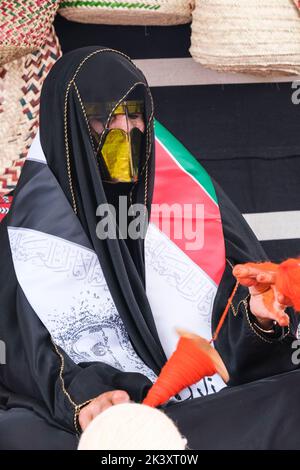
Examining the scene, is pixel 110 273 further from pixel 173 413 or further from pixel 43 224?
pixel 173 413

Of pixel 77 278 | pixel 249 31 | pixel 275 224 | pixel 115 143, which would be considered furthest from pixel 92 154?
pixel 275 224

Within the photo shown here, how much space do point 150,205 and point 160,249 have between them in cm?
12

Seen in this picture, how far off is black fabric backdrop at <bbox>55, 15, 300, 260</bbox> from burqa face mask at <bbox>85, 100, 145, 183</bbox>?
0.80 meters

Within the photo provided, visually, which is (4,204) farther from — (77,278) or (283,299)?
(283,299)

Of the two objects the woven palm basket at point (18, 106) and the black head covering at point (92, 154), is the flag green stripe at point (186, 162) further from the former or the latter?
the woven palm basket at point (18, 106)

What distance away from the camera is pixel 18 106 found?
269 cm

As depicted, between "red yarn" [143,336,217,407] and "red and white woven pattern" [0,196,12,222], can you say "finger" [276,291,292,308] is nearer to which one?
"red yarn" [143,336,217,407]

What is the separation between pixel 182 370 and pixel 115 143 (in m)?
0.69

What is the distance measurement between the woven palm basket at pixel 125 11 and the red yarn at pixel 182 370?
4.23 feet

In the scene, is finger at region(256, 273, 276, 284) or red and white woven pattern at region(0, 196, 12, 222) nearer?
finger at region(256, 273, 276, 284)

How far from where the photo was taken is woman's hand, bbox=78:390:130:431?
186 centimetres

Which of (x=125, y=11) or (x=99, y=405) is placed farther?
(x=125, y=11)

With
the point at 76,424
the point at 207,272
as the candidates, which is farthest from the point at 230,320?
the point at 76,424

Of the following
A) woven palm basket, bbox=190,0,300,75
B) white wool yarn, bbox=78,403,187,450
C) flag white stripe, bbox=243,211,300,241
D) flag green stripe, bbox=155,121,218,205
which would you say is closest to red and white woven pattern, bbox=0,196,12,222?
flag green stripe, bbox=155,121,218,205
